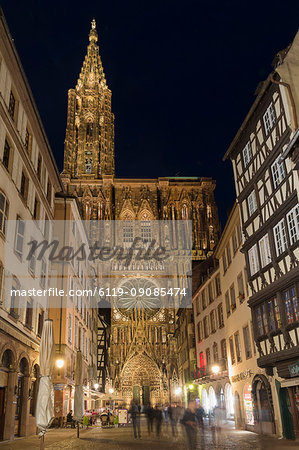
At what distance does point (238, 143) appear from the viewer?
939 inches

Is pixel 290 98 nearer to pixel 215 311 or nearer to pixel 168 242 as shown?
pixel 215 311

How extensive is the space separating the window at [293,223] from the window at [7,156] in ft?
40.6

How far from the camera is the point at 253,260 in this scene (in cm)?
2136

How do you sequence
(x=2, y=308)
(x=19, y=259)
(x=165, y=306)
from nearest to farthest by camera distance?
1. (x=2, y=308)
2. (x=19, y=259)
3. (x=165, y=306)

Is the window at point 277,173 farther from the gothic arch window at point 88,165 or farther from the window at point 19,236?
the gothic arch window at point 88,165

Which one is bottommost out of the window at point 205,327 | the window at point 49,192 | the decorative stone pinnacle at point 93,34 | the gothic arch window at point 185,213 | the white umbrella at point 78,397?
the white umbrella at point 78,397

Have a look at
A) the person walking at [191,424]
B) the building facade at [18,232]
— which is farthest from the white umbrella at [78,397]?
the person walking at [191,424]

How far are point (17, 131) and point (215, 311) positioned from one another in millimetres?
18615

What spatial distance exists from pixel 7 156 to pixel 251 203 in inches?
472

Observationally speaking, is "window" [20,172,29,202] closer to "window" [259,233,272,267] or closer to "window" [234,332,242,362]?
"window" [259,233,272,267]

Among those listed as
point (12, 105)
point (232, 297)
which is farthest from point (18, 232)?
point (232, 297)

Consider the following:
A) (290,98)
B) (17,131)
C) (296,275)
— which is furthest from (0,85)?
(296,275)

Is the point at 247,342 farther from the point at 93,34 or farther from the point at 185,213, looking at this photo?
the point at 93,34

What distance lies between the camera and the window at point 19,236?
67.9ft
